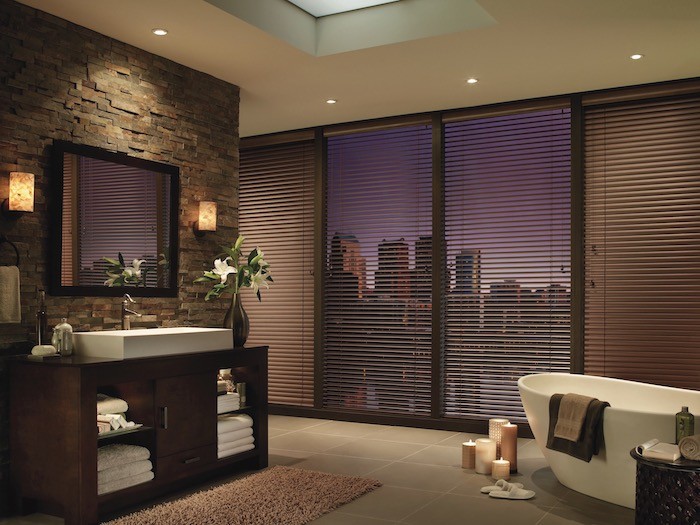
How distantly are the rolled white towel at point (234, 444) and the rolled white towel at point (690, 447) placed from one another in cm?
254

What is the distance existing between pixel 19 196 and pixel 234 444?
1.93 meters

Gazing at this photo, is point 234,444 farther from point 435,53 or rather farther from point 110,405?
point 435,53

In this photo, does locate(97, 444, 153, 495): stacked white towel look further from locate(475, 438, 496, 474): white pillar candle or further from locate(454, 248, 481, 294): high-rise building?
locate(454, 248, 481, 294): high-rise building

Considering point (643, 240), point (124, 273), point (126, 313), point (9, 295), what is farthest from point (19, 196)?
point (643, 240)

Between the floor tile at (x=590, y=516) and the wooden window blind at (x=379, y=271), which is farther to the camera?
the wooden window blind at (x=379, y=271)

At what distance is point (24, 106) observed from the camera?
3941 mm

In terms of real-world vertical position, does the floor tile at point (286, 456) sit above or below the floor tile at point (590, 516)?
below

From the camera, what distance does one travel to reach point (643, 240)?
5598 mm

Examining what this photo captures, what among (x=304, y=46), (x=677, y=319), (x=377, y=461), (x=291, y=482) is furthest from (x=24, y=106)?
(x=677, y=319)

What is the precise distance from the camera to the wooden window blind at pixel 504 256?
5930mm

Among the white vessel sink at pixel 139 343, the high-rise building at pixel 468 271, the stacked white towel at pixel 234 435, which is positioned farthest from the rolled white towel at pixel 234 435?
the high-rise building at pixel 468 271

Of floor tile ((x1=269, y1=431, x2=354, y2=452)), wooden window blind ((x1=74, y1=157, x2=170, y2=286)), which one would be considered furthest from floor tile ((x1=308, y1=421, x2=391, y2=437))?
wooden window blind ((x1=74, y1=157, x2=170, y2=286))

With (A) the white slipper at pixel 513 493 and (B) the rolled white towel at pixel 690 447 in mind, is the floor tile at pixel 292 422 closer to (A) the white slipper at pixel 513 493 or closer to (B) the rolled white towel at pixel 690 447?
(A) the white slipper at pixel 513 493

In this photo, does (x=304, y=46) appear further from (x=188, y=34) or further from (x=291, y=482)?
(x=291, y=482)
